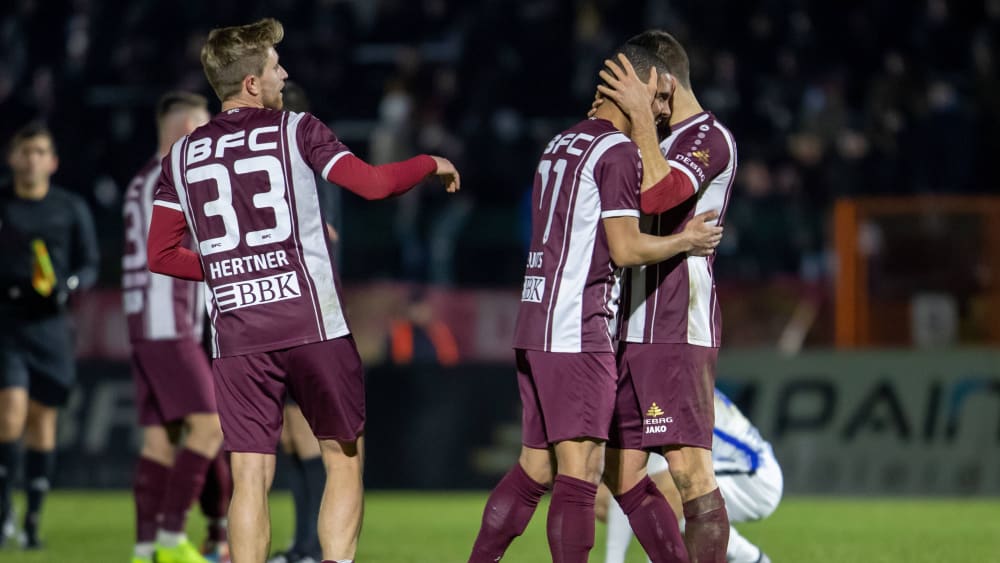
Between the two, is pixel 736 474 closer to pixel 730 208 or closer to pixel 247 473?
pixel 247 473

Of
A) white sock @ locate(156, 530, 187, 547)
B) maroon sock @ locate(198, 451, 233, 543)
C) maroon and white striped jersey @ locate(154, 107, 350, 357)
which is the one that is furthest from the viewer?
maroon sock @ locate(198, 451, 233, 543)

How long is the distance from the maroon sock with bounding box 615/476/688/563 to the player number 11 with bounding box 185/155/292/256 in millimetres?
1761

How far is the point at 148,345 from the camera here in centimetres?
842

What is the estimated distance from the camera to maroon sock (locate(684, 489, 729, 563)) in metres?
6.18

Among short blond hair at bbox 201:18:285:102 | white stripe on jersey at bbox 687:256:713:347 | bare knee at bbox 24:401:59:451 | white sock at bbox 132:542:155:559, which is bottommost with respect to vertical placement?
white sock at bbox 132:542:155:559

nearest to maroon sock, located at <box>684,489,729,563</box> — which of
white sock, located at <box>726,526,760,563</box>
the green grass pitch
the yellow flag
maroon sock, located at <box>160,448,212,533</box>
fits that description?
white sock, located at <box>726,526,760,563</box>

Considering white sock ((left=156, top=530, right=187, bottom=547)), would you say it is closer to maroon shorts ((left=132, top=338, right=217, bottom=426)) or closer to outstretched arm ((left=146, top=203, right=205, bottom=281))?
maroon shorts ((left=132, top=338, right=217, bottom=426))

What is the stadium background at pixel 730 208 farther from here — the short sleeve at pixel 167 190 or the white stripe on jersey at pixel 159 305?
the short sleeve at pixel 167 190

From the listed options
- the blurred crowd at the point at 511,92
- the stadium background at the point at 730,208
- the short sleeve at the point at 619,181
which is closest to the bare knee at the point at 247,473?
the short sleeve at the point at 619,181

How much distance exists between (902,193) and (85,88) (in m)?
10.7

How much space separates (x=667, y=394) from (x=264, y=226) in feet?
5.65

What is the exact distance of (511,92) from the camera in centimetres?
1945

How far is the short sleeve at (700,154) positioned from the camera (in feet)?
20.2

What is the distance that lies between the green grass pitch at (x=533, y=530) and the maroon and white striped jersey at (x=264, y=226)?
10.4 feet
